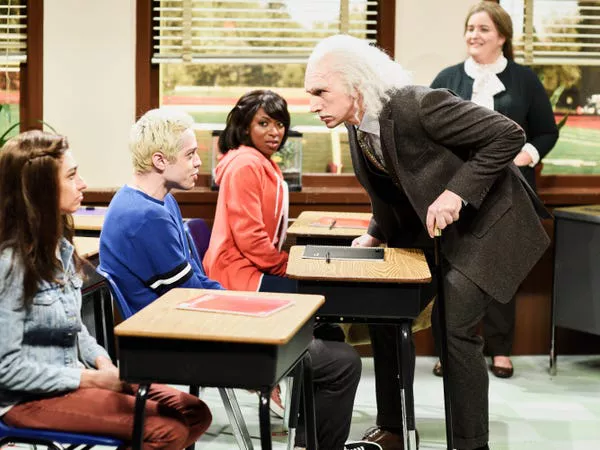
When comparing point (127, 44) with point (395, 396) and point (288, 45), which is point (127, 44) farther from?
point (395, 396)

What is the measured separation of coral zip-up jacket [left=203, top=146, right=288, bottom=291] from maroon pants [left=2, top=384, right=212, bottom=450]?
1.75 meters

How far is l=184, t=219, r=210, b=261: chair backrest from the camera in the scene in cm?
434

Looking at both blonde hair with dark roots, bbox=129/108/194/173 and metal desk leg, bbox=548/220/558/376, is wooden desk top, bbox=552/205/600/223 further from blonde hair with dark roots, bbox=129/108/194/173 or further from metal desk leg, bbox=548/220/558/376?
blonde hair with dark roots, bbox=129/108/194/173

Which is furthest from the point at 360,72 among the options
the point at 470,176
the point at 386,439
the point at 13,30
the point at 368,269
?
the point at 13,30

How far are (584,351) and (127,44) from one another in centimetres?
297

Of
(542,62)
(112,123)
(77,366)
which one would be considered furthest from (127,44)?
(77,366)

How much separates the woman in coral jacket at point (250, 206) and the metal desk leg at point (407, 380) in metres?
1.07

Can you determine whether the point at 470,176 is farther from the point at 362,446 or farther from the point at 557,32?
the point at 557,32

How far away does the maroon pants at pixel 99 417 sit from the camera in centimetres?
252

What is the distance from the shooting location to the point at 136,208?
10.4 feet

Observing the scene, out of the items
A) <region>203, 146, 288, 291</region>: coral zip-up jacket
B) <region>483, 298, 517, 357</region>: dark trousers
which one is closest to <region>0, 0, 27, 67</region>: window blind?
<region>203, 146, 288, 291</region>: coral zip-up jacket

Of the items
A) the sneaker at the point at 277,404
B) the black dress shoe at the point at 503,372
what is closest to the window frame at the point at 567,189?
the black dress shoe at the point at 503,372

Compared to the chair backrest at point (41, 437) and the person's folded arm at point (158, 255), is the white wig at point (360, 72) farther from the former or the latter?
the chair backrest at point (41, 437)

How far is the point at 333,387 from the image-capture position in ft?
11.2
